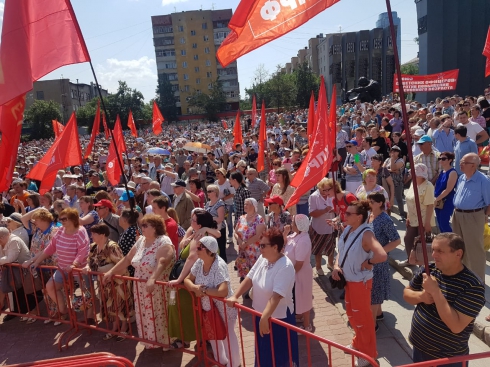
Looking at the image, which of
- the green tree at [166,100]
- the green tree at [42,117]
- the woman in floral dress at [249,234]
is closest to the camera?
the woman in floral dress at [249,234]

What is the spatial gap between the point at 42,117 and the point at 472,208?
195ft

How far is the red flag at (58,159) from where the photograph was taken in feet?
23.5

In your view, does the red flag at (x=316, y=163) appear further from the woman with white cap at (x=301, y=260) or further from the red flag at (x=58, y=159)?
the red flag at (x=58, y=159)

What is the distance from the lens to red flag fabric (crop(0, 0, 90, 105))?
3977mm

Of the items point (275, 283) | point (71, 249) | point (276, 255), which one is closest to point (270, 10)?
point (276, 255)

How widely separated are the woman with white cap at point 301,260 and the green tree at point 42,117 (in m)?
57.1

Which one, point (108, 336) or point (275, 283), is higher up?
point (275, 283)

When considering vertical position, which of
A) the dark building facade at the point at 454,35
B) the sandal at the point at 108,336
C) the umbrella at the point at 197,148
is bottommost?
the sandal at the point at 108,336

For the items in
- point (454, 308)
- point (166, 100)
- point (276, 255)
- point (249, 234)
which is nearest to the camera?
point (454, 308)

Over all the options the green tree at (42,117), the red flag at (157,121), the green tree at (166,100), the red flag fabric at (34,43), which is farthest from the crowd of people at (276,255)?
the green tree at (166,100)

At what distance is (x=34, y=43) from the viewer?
4.30 meters

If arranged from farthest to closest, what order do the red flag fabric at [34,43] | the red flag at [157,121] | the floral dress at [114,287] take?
the red flag at [157,121] → the floral dress at [114,287] → the red flag fabric at [34,43]

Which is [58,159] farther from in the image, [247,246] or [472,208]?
[472,208]

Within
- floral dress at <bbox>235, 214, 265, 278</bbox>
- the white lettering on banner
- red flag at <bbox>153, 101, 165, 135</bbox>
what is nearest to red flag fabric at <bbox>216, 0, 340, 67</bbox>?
the white lettering on banner
